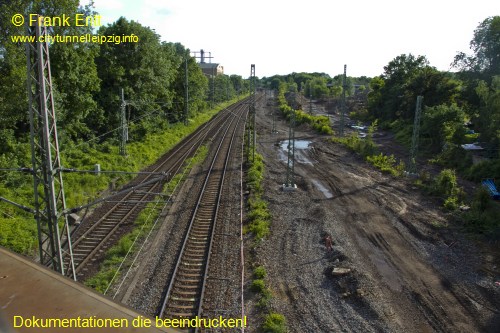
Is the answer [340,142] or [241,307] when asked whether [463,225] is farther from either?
[340,142]

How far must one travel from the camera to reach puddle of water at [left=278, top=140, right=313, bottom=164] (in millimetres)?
31559

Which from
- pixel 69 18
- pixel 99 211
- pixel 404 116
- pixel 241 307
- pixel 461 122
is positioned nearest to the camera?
pixel 241 307

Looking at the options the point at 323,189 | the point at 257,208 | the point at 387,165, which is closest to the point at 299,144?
the point at 387,165

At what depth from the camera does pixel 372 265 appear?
1345 centimetres

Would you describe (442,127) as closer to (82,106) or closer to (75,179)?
(82,106)

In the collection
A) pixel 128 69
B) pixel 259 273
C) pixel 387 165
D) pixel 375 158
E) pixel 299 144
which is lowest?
pixel 259 273

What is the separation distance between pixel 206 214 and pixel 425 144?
2760 centimetres

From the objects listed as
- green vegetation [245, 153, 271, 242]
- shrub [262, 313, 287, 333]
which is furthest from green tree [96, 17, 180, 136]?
shrub [262, 313, 287, 333]

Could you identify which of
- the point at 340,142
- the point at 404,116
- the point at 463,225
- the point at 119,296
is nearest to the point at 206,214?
the point at 119,296

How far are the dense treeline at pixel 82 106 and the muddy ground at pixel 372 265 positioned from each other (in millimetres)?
9185

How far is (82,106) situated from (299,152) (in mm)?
19373

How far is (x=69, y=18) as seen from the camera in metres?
20.3

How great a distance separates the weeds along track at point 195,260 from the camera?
10336 millimetres

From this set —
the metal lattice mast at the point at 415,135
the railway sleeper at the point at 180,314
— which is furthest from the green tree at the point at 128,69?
the railway sleeper at the point at 180,314
